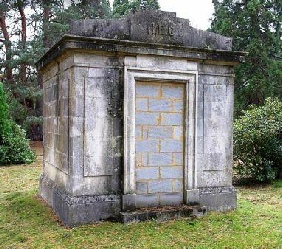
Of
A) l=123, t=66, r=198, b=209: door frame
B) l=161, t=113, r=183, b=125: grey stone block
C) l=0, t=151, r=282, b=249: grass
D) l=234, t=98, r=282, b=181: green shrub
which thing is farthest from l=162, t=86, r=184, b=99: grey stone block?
l=234, t=98, r=282, b=181: green shrub

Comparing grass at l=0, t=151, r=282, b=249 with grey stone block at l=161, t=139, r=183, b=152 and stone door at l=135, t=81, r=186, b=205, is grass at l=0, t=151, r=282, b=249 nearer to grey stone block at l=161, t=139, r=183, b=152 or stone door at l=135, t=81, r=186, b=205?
stone door at l=135, t=81, r=186, b=205

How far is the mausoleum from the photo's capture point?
6.05 metres

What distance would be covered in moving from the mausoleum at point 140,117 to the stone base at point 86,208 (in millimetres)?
16

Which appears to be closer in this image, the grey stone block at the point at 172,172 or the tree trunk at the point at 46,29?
the grey stone block at the point at 172,172

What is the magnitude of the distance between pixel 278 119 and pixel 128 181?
246 inches

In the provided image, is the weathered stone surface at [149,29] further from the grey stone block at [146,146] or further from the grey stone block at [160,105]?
the grey stone block at [146,146]

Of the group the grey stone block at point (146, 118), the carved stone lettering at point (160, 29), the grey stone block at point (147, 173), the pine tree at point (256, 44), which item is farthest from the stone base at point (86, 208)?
the pine tree at point (256, 44)

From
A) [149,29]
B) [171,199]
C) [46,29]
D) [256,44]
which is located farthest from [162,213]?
[256,44]

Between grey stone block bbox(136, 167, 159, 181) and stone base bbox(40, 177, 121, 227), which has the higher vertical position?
grey stone block bbox(136, 167, 159, 181)

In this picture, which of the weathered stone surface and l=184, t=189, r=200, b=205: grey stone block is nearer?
the weathered stone surface

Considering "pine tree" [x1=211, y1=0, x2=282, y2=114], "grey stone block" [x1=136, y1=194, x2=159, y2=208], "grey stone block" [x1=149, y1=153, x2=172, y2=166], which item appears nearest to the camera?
"grey stone block" [x1=136, y1=194, x2=159, y2=208]

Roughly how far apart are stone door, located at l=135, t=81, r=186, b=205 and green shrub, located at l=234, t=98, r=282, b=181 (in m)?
4.25

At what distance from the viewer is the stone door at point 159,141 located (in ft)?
21.2

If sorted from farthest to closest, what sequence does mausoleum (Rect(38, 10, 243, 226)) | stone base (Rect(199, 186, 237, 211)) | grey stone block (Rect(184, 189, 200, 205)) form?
stone base (Rect(199, 186, 237, 211)) < grey stone block (Rect(184, 189, 200, 205)) < mausoleum (Rect(38, 10, 243, 226))
